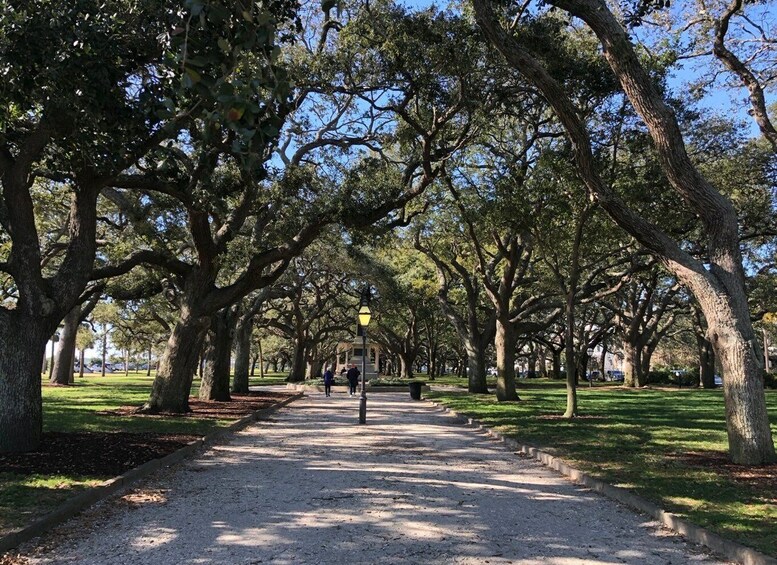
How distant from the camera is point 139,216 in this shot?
1502 cm

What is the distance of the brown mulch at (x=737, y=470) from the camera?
751 cm

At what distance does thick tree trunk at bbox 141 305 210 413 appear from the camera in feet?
51.4

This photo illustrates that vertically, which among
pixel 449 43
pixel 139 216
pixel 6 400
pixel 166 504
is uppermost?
pixel 449 43

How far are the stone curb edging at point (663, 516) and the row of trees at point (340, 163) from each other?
234 cm

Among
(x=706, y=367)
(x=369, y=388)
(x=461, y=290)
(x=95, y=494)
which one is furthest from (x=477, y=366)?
(x=95, y=494)

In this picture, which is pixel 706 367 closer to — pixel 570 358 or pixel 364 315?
pixel 570 358

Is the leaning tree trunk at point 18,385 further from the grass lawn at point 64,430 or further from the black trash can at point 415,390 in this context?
the black trash can at point 415,390

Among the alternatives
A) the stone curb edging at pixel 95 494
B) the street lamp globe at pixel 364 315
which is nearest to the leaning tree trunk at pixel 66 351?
the street lamp globe at pixel 364 315

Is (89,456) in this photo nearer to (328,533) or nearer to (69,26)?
(328,533)

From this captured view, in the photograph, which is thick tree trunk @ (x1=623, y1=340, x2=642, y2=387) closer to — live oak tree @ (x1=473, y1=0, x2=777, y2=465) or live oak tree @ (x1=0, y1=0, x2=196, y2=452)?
live oak tree @ (x1=473, y1=0, x2=777, y2=465)

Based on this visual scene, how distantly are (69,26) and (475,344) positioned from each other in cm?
2378

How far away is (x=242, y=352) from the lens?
85.6ft

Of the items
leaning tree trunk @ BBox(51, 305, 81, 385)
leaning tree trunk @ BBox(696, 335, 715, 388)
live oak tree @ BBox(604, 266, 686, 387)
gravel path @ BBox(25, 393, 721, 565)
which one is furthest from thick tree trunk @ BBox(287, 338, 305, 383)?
gravel path @ BBox(25, 393, 721, 565)

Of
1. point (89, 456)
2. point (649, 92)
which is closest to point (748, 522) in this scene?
point (649, 92)
